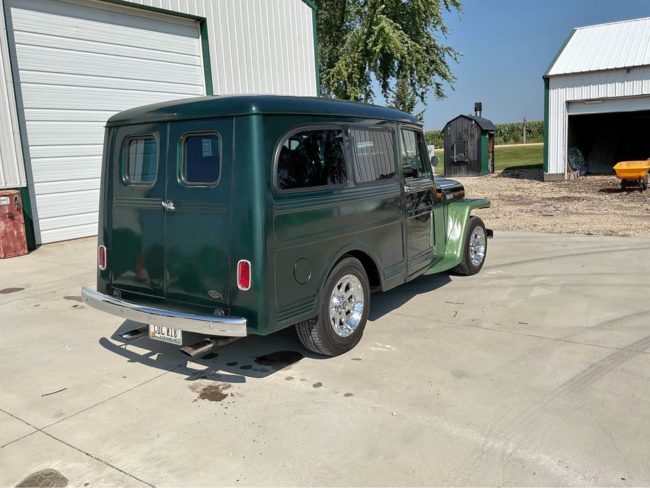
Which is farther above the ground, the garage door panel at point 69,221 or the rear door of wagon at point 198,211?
the rear door of wagon at point 198,211

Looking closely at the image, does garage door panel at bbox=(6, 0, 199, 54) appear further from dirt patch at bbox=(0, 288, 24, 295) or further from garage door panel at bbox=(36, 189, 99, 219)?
dirt patch at bbox=(0, 288, 24, 295)

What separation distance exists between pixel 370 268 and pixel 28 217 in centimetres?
733

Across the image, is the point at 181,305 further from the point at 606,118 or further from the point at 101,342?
the point at 606,118

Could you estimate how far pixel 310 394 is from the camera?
3.93 meters

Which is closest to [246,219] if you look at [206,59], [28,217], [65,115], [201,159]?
[201,159]

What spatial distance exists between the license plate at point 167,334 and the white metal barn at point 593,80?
727 inches

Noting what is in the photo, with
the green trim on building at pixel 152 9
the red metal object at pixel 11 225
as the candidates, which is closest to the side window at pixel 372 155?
the red metal object at pixel 11 225

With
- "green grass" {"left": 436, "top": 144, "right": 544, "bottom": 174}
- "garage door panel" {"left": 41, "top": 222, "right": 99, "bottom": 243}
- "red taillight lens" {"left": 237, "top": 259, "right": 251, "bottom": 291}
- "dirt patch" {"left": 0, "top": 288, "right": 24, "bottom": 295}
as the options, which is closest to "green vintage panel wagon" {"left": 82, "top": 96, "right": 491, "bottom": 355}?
"red taillight lens" {"left": 237, "top": 259, "right": 251, "bottom": 291}

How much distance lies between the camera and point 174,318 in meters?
3.86

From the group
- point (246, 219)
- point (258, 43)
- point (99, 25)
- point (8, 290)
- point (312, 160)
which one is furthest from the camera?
point (258, 43)

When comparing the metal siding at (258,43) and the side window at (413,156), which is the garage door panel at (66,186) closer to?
the metal siding at (258,43)

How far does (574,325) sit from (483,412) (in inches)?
82.6

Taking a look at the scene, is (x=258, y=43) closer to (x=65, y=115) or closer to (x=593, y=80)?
(x=65, y=115)

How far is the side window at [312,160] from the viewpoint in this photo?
157 inches
